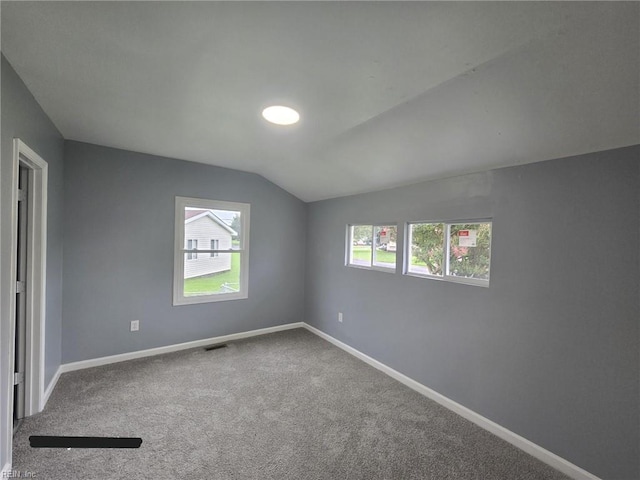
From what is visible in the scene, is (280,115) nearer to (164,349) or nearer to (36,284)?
(36,284)

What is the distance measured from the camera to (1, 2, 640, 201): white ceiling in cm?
112

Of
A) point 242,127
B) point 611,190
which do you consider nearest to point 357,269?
point 242,127

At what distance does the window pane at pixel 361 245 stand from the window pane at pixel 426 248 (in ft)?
2.11

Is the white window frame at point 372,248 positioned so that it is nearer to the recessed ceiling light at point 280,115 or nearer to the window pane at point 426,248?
the window pane at point 426,248

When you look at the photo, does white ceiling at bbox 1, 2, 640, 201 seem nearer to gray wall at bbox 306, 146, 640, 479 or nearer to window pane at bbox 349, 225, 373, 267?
gray wall at bbox 306, 146, 640, 479

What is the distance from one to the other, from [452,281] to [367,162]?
1.36 metres

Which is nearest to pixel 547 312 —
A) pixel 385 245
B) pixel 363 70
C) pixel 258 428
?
pixel 385 245

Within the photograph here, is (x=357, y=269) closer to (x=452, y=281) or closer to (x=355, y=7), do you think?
(x=452, y=281)

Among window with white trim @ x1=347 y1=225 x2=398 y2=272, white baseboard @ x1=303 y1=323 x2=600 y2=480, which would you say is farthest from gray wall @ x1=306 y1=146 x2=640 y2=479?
window with white trim @ x1=347 y1=225 x2=398 y2=272

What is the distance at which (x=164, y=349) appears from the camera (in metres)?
3.39

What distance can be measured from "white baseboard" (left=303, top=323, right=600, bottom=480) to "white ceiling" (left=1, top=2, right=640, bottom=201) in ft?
6.50

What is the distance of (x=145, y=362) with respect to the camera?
3.13 meters

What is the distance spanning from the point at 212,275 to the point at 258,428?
7.06ft

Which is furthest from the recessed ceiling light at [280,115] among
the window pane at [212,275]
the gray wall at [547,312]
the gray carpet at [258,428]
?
the gray carpet at [258,428]
